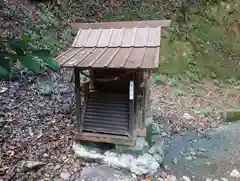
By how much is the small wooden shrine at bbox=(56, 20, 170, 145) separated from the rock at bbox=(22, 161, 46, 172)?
27.2 inches

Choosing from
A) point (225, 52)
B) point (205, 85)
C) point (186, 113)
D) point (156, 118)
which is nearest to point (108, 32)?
point (156, 118)

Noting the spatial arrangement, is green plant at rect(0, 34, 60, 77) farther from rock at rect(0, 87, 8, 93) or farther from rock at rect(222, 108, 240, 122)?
rock at rect(222, 108, 240, 122)

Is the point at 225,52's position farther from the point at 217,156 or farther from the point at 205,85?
the point at 217,156

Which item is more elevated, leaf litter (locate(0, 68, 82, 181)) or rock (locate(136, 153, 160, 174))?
leaf litter (locate(0, 68, 82, 181))

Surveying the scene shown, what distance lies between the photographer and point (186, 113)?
6.52m

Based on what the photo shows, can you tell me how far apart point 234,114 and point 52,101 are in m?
4.46

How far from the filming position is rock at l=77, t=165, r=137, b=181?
3.30 m

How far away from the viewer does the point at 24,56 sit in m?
1.07

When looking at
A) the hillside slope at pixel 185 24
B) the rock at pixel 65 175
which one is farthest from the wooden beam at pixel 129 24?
the hillside slope at pixel 185 24

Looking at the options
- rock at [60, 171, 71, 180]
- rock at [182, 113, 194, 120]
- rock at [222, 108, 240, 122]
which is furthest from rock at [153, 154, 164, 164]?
rock at [222, 108, 240, 122]

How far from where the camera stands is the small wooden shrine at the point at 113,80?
11.3ft

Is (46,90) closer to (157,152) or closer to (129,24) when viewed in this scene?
(129,24)

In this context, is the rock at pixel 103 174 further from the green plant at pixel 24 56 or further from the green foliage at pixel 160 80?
the green foliage at pixel 160 80

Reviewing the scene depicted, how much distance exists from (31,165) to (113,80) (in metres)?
1.71
